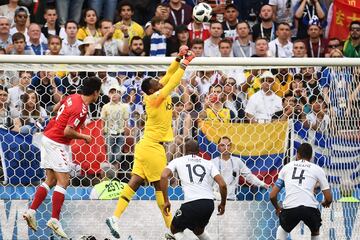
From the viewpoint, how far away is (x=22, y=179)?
53.3 feet

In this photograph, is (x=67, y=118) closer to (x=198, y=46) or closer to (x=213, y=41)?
(x=198, y=46)

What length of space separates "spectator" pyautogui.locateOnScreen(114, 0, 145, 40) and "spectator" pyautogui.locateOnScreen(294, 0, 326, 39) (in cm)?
261

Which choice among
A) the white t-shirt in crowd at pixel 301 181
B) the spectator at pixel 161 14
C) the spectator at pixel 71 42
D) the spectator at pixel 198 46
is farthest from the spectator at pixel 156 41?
the white t-shirt in crowd at pixel 301 181

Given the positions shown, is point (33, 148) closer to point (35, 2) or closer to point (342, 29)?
point (35, 2)

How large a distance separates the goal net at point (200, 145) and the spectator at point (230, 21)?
375cm

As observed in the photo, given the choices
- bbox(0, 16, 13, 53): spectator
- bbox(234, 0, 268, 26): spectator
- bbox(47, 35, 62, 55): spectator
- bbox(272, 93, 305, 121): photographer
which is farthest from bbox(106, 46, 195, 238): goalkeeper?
bbox(234, 0, 268, 26): spectator

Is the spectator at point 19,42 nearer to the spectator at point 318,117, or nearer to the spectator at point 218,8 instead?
the spectator at point 218,8

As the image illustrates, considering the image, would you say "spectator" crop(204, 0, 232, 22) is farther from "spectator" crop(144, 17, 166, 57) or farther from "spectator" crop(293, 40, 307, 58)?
"spectator" crop(293, 40, 307, 58)

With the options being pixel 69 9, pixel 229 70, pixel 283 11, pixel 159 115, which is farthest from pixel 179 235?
pixel 283 11

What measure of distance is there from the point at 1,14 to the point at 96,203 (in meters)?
4.71

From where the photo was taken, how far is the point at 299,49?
64.0 feet

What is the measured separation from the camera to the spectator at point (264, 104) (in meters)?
→ 16.4

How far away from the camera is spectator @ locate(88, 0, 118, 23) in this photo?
2034 cm

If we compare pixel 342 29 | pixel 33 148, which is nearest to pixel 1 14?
pixel 33 148
